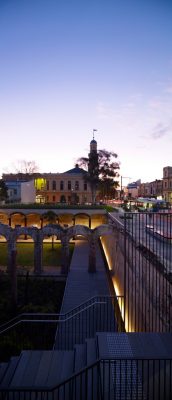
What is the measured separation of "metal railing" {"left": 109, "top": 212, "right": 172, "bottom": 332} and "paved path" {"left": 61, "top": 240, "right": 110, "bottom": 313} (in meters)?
4.22

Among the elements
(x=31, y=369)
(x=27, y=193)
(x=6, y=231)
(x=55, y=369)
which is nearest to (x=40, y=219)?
(x=27, y=193)

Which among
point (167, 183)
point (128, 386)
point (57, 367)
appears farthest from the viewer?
point (167, 183)

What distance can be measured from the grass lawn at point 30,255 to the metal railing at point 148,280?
14785 mm

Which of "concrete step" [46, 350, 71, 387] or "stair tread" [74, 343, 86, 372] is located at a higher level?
"stair tread" [74, 343, 86, 372]

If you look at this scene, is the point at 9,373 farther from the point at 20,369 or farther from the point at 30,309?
the point at 30,309

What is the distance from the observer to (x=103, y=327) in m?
12.6

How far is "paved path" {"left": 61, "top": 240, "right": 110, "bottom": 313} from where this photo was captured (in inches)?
695

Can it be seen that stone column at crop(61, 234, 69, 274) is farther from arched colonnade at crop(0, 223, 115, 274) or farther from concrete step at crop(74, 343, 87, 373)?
concrete step at crop(74, 343, 87, 373)

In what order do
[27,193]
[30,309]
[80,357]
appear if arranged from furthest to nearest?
[27,193]
[30,309]
[80,357]

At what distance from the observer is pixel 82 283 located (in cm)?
2164

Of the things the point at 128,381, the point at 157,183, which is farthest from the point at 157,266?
the point at 157,183

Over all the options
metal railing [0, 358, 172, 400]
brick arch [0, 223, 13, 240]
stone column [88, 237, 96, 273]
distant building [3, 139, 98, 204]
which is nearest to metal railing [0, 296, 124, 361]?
metal railing [0, 358, 172, 400]

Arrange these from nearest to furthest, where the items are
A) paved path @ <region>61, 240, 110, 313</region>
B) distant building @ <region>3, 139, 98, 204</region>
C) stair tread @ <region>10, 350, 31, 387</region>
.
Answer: stair tread @ <region>10, 350, 31, 387</region> → paved path @ <region>61, 240, 110, 313</region> → distant building @ <region>3, 139, 98, 204</region>

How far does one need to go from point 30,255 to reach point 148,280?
22.0m
